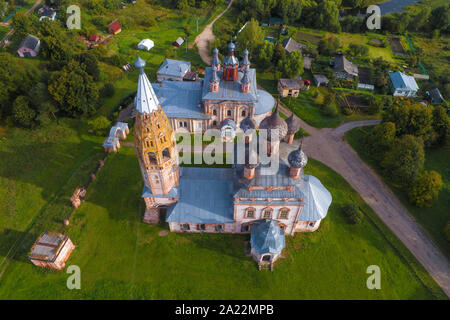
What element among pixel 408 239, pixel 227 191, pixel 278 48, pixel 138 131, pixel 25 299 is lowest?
pixel 25 299

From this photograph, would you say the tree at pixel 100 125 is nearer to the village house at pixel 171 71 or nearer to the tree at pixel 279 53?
the village house at pixel 171 71

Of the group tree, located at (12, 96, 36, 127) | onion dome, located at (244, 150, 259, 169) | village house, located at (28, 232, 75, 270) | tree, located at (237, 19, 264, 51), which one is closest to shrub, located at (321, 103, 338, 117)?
tree, located at (237, 19, 264, 51)

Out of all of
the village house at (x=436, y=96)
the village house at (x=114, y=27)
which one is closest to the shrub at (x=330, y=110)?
the village house at (x=436, y=96)

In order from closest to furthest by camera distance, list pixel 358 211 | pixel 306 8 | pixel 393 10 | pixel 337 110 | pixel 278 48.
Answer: pixel 358 211 → pixel 337 110 → pixel 278 48 → pixel 306 8 → pixel 393 10

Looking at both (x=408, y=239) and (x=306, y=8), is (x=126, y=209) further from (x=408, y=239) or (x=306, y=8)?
(x=306, y=8)

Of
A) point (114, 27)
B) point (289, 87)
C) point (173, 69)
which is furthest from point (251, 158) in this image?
point (114, 27)

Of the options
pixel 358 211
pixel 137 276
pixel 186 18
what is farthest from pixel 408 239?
pixel 186 18
